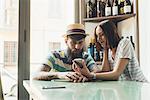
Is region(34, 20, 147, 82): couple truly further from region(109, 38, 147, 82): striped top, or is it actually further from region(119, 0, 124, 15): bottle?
region(119, 0, 124, 15): bottle

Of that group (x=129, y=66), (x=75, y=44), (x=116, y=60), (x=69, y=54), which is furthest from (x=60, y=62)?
(x=129, y=66)

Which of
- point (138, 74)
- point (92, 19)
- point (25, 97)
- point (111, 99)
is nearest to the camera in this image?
point (111, 99)

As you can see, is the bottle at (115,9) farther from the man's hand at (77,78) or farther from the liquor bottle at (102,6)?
the man's hand at (77,78)

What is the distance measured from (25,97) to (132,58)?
1.23m

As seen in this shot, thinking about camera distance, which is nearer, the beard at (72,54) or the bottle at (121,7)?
the beard at (72,54)

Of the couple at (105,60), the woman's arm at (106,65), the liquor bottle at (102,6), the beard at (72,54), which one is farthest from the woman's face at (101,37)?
the liquor bottle at (102,6)

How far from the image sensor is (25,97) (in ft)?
8.07

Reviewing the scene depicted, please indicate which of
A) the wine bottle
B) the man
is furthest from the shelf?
the man

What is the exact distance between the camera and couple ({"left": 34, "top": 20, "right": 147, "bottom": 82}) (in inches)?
66.7

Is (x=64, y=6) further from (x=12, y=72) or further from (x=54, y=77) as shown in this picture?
(x=54, y=77)

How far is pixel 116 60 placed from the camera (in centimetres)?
188

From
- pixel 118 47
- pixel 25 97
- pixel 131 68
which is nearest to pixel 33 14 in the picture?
pixel 25 97

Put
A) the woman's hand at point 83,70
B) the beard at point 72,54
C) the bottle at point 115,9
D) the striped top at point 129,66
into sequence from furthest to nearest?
the bottle at point 115,9
the beard at point 72,54
the striped top at point 129,66
the woman's hand at point 83,70

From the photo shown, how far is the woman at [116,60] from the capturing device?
66.9 inches
